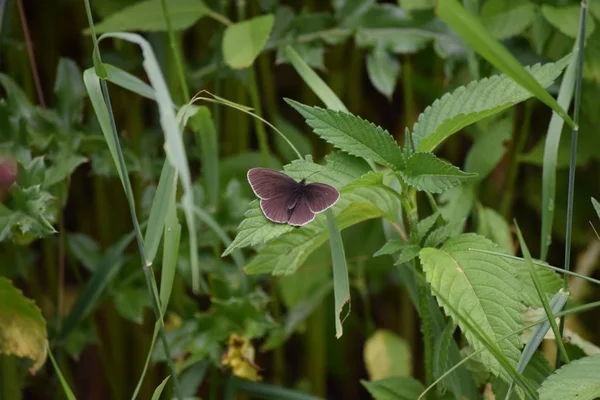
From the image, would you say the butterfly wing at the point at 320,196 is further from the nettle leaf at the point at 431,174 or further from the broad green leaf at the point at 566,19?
the broad green leaf at the point at 566,19

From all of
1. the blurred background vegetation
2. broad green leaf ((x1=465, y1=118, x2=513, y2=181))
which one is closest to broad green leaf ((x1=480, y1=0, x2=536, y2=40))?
the blurred background vegetation

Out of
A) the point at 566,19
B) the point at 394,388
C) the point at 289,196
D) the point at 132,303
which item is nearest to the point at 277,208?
the point at 289,196

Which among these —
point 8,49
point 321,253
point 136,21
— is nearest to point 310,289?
point 321,253

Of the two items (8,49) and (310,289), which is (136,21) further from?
(310,289)

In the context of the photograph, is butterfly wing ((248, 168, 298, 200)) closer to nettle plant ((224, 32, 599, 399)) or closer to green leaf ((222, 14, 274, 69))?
nettle plant ((224, 32, 599, 399))

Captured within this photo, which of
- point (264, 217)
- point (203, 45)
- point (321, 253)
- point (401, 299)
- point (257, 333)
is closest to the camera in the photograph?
point (264, 217)

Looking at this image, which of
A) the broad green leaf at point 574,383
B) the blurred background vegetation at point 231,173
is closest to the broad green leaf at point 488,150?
the blurred background vegetation at point 231,173
